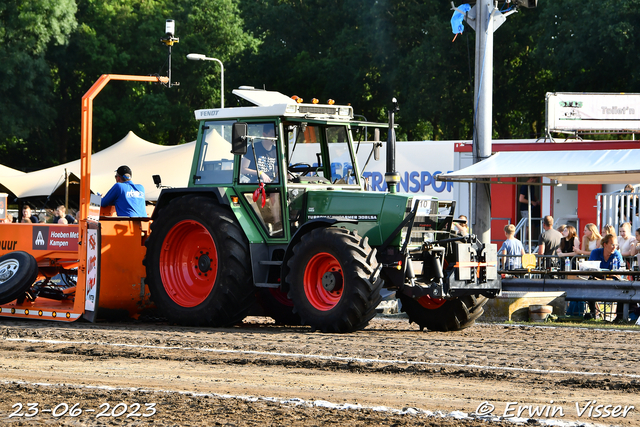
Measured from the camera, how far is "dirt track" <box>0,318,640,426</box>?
5840 mm

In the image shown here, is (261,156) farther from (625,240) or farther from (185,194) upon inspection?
(625,240)

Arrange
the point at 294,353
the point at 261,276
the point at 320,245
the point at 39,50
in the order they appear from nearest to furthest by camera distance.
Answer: the point at 294,353 → the point at 320,245 → the point at 261,276 → the point at 39,50

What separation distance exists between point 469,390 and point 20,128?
123 ft

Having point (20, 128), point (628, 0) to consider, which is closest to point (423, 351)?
point (628, 0)

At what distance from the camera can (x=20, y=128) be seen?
40969 millimetres

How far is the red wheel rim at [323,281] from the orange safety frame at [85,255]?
2.52m

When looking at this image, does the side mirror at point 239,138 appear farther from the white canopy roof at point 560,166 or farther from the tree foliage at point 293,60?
the tree foliage at point 293,60

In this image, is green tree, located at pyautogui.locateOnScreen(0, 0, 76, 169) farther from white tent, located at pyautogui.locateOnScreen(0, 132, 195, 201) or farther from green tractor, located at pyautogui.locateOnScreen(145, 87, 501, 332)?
green tractor, located at pyautogui.locateOnScreen(145, 87, 501, 332)

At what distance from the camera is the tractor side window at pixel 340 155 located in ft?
36.4

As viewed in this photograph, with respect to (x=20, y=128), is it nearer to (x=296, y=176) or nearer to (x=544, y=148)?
(x=544, y=148)

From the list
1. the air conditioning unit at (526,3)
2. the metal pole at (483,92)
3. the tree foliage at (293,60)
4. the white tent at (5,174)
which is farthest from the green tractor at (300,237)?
the tree foliage at (293,60)

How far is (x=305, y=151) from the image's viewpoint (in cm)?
1095

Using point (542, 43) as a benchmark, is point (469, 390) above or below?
below

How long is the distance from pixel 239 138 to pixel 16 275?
3.37 m
